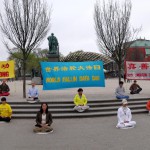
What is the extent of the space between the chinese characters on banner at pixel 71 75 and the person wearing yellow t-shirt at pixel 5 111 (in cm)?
414

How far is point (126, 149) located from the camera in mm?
7035

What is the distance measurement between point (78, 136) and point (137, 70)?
9.94 m

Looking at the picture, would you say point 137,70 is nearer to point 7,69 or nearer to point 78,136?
point 7,69

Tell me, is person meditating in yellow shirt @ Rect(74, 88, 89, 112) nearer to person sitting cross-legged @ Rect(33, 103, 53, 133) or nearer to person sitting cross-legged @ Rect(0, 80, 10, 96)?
person sitting cross-legged @ Rect(33, 103, 53, 133)

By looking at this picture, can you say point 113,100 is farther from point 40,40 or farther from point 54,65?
point 40,40

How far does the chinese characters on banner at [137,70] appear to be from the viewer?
57.2ft

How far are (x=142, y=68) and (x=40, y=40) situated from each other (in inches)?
260

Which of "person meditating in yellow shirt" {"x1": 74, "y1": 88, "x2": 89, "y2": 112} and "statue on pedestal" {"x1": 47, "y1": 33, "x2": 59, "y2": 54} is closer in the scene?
"person meditating in yellow shirt" {"x1": 74, "y1": 88, "x2": 89, "y2": 112}

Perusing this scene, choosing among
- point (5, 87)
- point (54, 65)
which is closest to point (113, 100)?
point (54, 65)

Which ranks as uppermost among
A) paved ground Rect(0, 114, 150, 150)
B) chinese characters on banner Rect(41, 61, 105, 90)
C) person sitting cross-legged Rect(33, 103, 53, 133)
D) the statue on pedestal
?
the statue on pedestal

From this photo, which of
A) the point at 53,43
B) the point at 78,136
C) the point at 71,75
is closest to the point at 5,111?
the point at 78,136

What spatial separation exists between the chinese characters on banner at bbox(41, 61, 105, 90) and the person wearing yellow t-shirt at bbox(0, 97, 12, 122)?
163 inches

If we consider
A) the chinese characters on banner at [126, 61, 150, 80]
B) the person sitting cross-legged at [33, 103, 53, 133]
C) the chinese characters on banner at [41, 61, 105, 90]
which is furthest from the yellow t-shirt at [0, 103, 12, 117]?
the chinese characters on banner at [126, 61, 150, 80]

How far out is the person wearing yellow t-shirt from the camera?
429 inches
